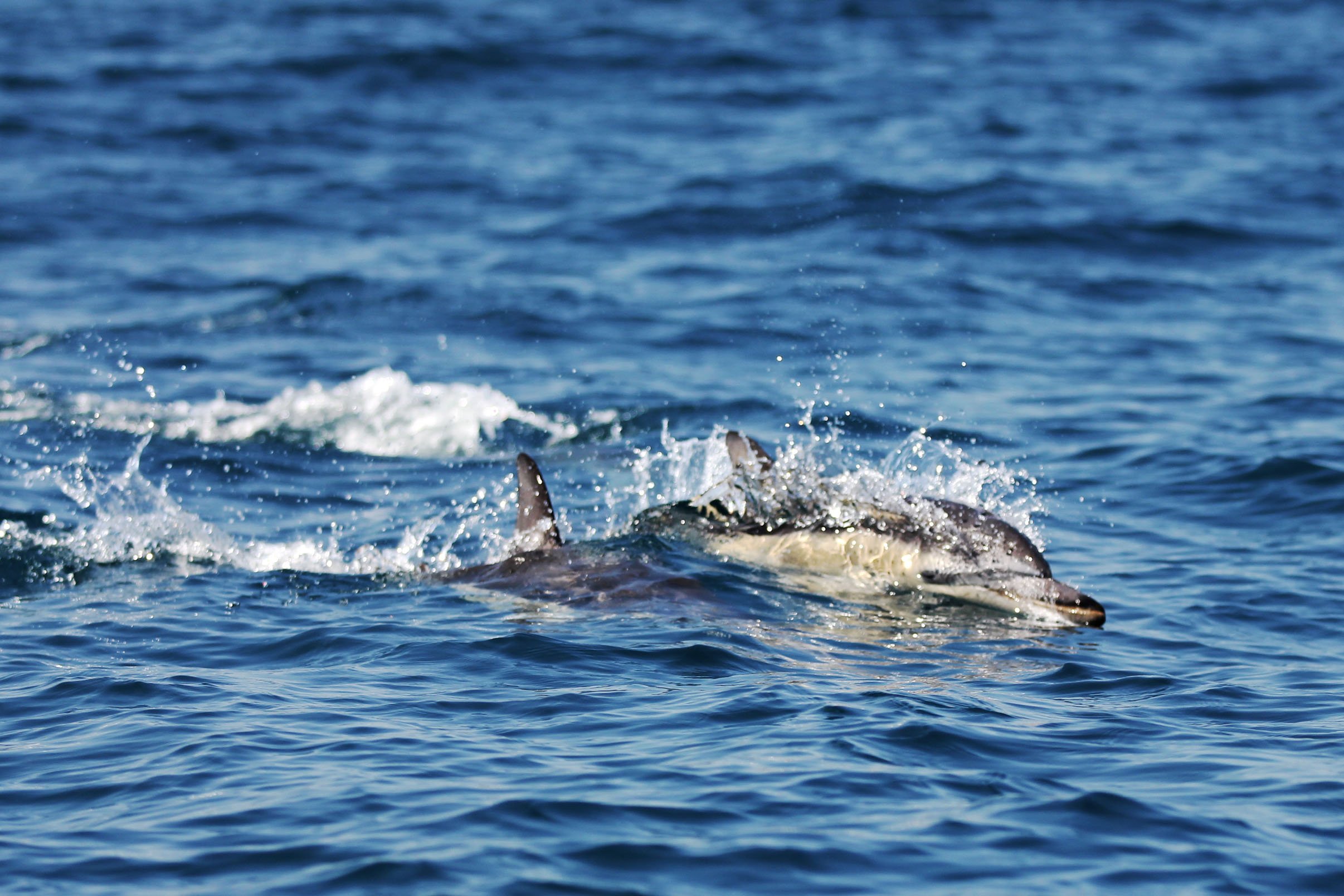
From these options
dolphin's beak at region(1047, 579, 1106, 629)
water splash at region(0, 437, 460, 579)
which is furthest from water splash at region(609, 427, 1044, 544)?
water splash at region(0, 437, 460, 579)

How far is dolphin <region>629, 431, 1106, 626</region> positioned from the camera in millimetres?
9781

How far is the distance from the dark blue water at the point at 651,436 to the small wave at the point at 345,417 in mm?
69

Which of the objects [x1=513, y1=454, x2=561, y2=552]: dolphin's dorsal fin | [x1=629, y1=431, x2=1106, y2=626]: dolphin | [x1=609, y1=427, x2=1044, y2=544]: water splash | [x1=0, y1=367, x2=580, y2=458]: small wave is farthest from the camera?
[x1=0, y1=367, x2=580, y2=458]: small wave

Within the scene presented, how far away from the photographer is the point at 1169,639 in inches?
381

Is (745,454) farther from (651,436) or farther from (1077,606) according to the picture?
(651,436)

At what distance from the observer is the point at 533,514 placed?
1070 centimetres

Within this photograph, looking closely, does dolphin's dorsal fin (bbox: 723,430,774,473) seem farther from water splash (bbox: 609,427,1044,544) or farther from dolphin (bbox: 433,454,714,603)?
dolphin (bbox: 433,454,714,603)

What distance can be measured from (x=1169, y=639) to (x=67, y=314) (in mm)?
13807

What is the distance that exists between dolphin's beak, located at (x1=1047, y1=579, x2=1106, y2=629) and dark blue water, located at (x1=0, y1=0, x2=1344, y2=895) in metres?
0.15

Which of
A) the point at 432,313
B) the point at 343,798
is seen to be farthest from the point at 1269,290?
the point at 343,798

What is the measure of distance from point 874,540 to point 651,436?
4.62 m

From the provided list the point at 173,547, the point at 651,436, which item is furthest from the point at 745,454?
the point at 173,547

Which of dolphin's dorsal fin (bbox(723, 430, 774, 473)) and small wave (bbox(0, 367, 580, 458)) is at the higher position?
dolphin's dorsal fin (bbox(723, 430, 774, 473))

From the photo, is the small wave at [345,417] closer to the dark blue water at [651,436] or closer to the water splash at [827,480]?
the dark blue water at [651,436]
